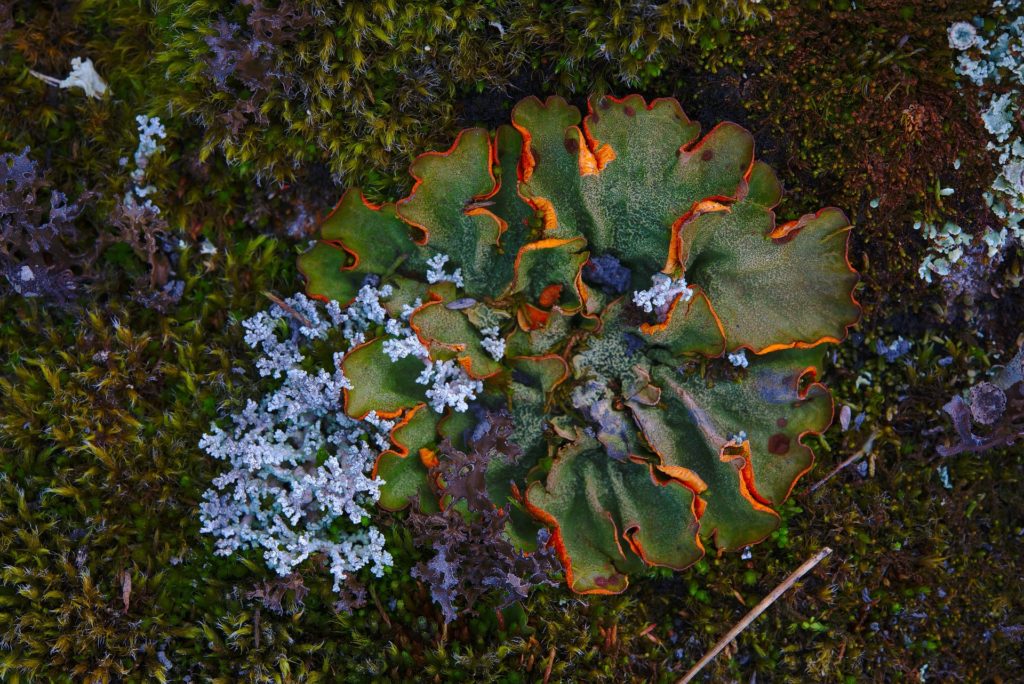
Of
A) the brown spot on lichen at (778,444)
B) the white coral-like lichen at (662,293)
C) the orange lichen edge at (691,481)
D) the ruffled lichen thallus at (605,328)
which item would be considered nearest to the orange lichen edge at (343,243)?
the ruffled lichen thallus at (605,328)

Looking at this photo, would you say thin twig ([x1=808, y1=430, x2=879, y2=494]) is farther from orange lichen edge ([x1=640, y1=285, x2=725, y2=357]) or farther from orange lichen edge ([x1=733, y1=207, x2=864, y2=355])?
orange lichen edge ([x1=640, y1=285, x2=725, y2=357])

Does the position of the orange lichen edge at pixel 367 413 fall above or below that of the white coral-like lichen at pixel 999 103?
below

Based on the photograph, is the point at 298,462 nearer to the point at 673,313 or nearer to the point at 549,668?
the point at 549,668

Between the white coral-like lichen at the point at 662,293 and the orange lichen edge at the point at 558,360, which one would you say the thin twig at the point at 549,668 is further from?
the white coral-like lichen at the point at 662,293

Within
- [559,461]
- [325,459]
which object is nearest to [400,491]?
[325,459]

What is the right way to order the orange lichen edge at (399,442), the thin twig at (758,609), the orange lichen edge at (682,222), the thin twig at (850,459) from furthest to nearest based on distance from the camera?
the thin twig at (850,459), the thin twig at (758,609), the orange lichen edge at (399,442), the orange lichen edge at (682,222)

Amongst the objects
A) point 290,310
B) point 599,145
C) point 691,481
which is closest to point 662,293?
point 599,145
